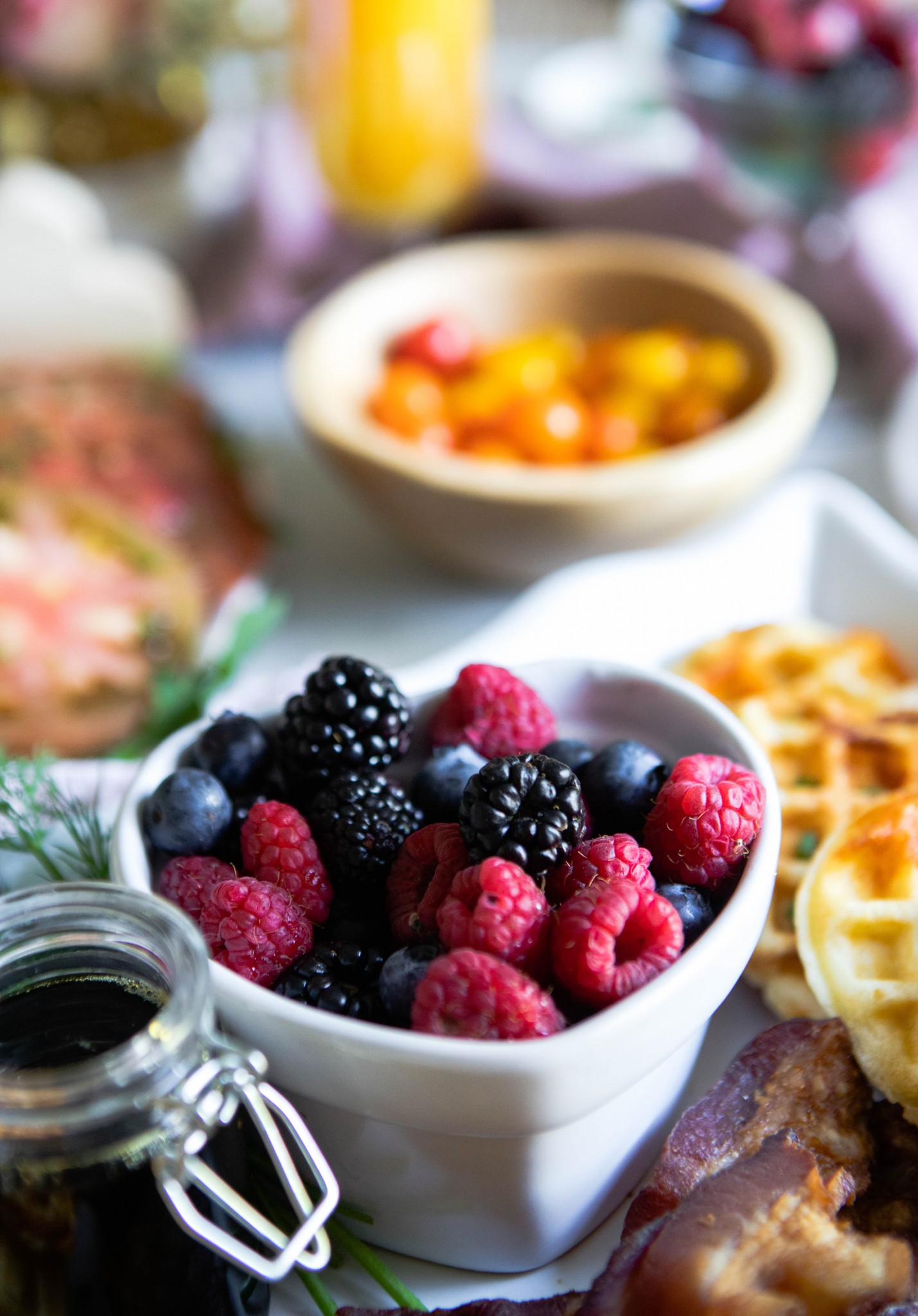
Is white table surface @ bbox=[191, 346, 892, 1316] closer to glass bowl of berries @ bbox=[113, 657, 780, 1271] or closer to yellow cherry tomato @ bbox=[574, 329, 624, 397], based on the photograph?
yellow cherry tomato @ bbox=[574, 329, 624, 397]

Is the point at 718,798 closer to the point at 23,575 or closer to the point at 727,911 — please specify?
the point at 727,911

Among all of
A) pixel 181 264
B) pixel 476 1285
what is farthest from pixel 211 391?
pixel 476 1285

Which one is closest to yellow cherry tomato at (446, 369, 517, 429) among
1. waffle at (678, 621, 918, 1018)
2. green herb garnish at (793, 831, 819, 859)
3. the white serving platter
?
the white serving platter

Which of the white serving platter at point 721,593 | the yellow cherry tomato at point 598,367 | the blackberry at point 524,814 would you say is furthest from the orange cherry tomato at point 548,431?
the blackberry at point 524,814

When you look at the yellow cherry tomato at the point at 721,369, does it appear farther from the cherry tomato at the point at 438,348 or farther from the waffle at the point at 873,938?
the waffle at the point at 873,938

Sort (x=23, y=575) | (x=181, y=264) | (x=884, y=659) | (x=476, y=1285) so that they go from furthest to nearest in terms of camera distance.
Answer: (x=181, y=264) < (x=23, y=575) < (x=884, y=659) < (x=476, y=1285)

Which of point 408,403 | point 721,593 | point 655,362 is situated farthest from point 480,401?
point 721,593

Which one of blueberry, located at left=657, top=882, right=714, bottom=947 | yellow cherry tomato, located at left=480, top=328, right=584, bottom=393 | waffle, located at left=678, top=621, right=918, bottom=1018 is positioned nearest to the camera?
blueberry, located at left=657, top=882, right=714, bottom=947
